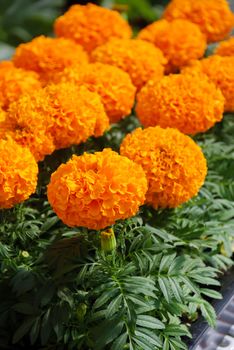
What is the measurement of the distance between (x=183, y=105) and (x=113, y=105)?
24cm

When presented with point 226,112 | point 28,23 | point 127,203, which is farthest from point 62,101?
point 28,23

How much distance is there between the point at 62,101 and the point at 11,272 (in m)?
0.52

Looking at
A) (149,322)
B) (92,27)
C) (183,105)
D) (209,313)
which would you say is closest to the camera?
(149,322)

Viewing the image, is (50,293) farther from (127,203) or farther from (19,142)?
(19,142)

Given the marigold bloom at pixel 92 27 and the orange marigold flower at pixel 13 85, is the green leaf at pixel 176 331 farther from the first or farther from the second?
the marigold bloom at pixel 92 27

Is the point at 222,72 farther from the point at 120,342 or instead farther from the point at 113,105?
A: the point at 120,342

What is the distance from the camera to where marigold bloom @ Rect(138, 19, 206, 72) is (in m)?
2.88

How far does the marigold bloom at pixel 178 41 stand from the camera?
113 inches

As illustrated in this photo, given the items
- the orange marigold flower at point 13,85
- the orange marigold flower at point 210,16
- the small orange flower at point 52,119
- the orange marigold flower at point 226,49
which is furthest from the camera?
the orange marigold flower at point 210,16

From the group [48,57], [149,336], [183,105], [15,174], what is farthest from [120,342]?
[48,57]

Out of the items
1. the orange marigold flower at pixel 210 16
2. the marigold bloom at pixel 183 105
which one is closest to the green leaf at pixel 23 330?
the marigold bloom at pixel 183 105

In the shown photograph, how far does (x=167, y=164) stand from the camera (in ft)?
6.50

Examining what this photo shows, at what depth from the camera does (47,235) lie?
6.98 feet

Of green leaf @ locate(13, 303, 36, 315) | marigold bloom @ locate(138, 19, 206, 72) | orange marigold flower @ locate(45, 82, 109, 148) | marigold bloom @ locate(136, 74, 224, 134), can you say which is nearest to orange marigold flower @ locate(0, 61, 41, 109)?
orange marigold flower @ locate(45, 82, 109, 148)
